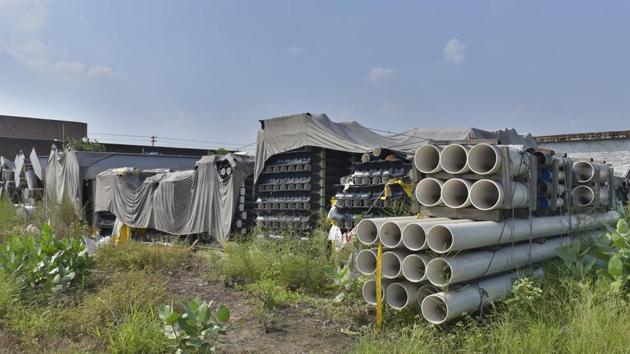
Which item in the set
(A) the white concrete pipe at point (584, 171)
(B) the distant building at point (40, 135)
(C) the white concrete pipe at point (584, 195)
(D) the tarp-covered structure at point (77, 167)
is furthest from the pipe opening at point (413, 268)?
(B) the distant building at point (40, 135)

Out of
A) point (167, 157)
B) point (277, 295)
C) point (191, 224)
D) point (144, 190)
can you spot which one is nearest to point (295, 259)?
point (277, 295)

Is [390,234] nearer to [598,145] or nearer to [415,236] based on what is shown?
[415,236]

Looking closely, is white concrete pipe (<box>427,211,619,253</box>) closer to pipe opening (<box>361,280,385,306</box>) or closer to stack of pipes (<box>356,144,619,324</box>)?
stack of pipes (<box>356,144,619,324</box>)

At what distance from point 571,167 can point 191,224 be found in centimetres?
886

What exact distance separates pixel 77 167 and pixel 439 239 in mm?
14673

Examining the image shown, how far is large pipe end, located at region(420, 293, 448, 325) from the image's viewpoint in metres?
4.39

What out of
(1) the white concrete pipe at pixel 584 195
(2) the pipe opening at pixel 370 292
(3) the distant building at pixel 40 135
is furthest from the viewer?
(3) the distant building at pixel 40 135

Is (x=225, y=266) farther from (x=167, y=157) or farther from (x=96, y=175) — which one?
(x=167, y=157)

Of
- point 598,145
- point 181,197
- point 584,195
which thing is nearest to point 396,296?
point 584,195

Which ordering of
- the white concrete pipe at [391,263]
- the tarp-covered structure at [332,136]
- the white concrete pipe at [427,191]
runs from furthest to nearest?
1. the tarp-covered structure at [332,136]
2. the white concrete pipe at [427,191]
3. the white concrete pipe at [391,263]

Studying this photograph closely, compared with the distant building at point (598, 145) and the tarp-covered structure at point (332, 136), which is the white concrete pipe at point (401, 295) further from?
the distant building at point (598, 145)

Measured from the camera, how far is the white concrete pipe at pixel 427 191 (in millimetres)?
5293

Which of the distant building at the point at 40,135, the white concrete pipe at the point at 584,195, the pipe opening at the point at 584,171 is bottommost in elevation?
the white concrete pipe at the point at 584,195

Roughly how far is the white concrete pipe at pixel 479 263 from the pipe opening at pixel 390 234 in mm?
478
